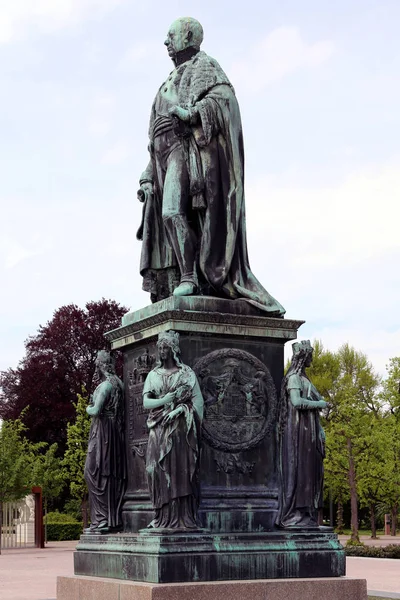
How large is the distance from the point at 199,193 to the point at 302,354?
1847 millimetres

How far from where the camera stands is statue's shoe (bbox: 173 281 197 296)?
9.86m

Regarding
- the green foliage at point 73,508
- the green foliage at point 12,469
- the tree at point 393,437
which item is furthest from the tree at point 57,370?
the tree at point 393,437

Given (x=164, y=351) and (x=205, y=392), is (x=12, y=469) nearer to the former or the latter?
(x=205, y=392)

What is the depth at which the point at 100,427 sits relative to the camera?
33.8 ft

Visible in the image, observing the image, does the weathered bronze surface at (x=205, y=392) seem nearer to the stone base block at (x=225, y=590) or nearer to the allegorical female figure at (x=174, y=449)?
the allegorical female figure at (x=174, y=449)

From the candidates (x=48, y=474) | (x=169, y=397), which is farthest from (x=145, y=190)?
(x=48, y=474)

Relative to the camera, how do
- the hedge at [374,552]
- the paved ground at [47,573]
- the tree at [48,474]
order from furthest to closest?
the tree at [48,474] < the hedge at [374,552] < the paved ground at [47,573]

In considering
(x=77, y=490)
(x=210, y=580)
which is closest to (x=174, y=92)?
(x=210, y=580)

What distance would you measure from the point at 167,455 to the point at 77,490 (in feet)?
114

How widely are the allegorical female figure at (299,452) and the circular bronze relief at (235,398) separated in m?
0.18

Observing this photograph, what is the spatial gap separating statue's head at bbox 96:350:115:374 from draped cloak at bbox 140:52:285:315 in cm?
106

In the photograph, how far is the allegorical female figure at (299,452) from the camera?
9602 mm

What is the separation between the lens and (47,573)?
23516 millimetres

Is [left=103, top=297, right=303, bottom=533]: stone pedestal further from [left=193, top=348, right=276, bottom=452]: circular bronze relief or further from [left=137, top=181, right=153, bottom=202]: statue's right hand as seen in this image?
[left=137, top=181, right=153, bottom=202]: statue's right hand
